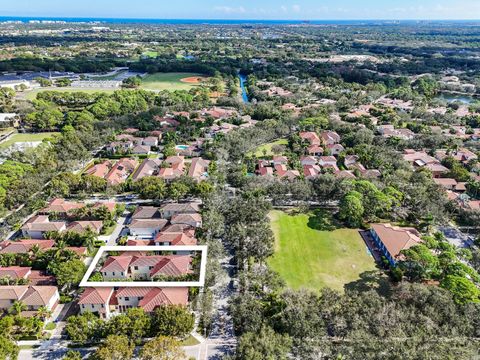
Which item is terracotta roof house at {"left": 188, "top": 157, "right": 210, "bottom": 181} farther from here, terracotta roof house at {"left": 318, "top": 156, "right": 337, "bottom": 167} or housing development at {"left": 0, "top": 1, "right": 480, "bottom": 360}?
terracotta roof house at {"left": 318, "top": 156, "right": 337, "bottom": 167}

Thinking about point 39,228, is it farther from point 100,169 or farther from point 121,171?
point 121,171

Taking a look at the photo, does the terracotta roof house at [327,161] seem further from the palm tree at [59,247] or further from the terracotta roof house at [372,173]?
the palm tree at [59,247]

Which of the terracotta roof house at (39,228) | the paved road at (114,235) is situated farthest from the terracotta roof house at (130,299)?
the terracotta roof house at (39,228)

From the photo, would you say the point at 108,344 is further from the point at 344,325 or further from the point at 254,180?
the point at 254,180

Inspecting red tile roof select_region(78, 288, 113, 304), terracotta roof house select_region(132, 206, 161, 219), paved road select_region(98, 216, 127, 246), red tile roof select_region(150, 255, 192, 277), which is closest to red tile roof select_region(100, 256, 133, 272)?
red tile roof select_region(150, 255, 192, 277)

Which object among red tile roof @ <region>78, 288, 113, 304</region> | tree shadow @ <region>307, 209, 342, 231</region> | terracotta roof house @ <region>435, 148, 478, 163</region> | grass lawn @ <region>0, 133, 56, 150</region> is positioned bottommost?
tree shadow @ <region>307, 209, 342, 231</region>

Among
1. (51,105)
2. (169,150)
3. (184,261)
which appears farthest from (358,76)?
(184,261)
